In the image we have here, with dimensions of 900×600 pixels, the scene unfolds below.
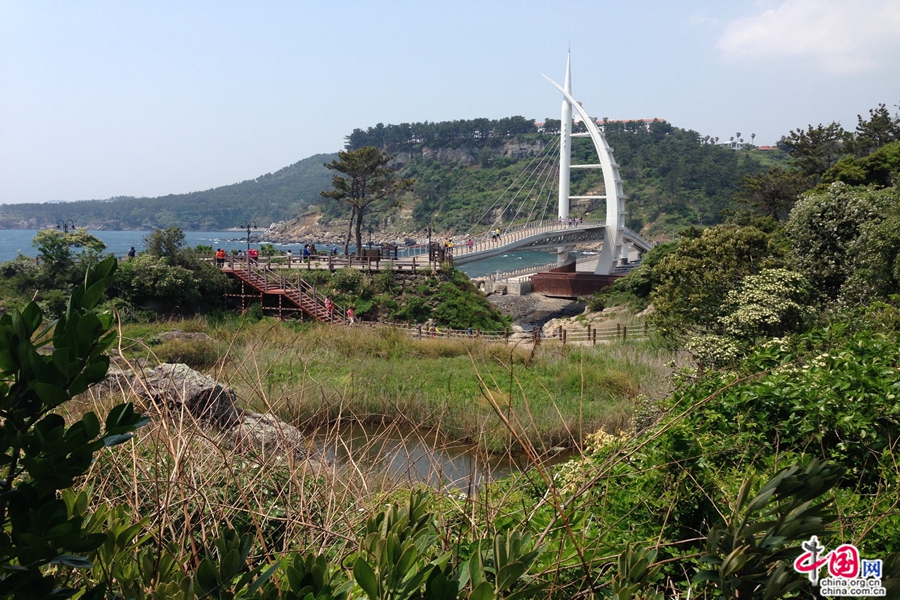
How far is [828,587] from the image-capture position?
1967mm

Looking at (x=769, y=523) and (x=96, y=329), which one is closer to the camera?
(x=96, y=329)

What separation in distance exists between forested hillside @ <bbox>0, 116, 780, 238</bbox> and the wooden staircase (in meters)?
28.2

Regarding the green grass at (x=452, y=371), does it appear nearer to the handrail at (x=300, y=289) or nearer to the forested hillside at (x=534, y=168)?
the handrail at (x=300, y=289)

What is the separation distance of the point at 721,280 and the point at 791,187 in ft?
65.2

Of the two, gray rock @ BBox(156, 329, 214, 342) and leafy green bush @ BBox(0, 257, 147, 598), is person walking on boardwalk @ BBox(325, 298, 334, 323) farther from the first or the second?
leafy green bush @ BBox(0, 257, 147, 598)

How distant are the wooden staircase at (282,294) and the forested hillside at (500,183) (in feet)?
92.6

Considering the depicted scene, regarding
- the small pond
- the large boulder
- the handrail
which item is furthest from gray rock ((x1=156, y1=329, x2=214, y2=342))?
the small pond

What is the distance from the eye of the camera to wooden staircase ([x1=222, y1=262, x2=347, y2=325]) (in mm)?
21078

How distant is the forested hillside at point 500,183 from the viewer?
72.7 m

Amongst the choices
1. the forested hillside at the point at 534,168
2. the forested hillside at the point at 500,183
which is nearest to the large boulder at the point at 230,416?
the forested hillside at the point at 500,183

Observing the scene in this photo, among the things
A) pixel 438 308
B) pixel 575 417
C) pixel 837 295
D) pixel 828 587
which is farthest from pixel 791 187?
pixel 828 587

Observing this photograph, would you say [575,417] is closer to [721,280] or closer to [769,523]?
[721,280]

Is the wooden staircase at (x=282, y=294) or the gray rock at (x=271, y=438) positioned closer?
the gray rock at (x=271, y=438)

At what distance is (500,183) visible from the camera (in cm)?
8619
